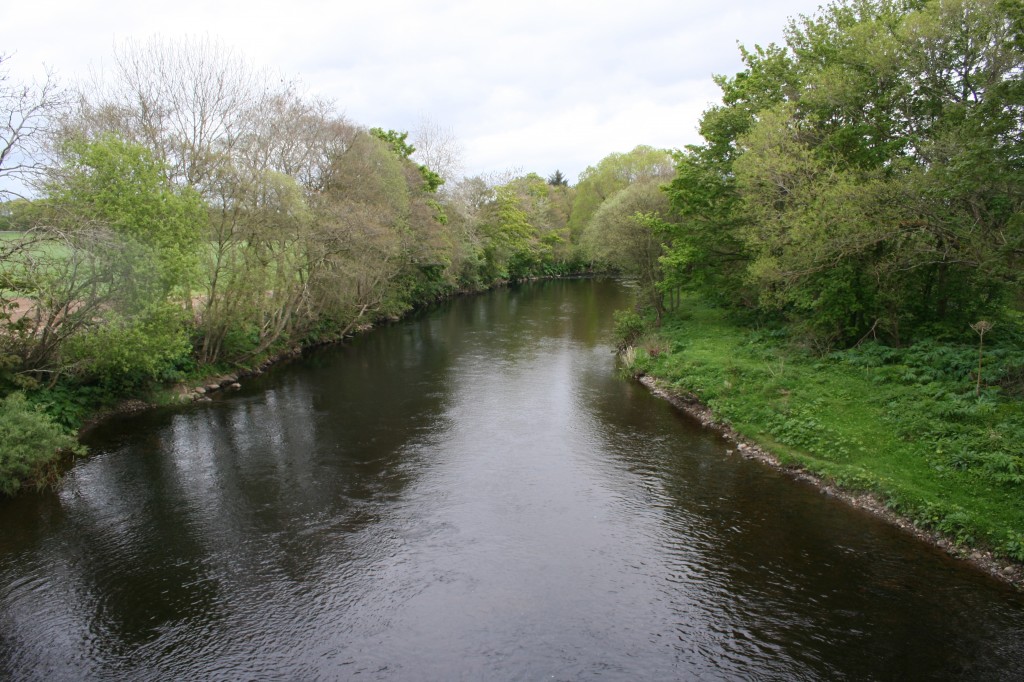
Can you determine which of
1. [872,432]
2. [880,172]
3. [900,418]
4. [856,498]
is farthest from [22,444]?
[880,172]

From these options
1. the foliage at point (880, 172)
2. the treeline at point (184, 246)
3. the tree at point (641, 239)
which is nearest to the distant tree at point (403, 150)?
the treeline at point (184, 246)

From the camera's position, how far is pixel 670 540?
46.4 feet

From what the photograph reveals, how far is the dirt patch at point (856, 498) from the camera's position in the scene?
1211 centimetres

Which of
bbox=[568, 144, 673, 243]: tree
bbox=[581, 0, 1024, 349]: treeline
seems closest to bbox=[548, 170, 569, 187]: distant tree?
bbox=[568, 144, 673, 243]: tree

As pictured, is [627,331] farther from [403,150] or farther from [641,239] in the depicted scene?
[403,150]

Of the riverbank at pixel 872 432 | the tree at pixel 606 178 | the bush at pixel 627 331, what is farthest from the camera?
the tree at pixel 606 178

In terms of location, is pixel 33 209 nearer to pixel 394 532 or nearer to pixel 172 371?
pixel 172 371

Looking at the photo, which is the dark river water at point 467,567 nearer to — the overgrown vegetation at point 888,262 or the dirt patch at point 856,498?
the dirt patch at point 856,498

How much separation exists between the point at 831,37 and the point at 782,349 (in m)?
13.8

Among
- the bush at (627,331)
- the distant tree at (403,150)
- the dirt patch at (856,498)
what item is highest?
the distant tree at (403,150)

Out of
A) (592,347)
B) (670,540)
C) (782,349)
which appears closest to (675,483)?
(670,540)

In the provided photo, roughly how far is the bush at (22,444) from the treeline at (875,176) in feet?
76.8

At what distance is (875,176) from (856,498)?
1139 cm

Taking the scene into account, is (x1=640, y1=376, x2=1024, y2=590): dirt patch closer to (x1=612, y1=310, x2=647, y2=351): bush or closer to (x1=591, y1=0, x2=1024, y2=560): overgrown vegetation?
(x1=591, y1=0, x2=1024, y2=560): overgrown vegetation
